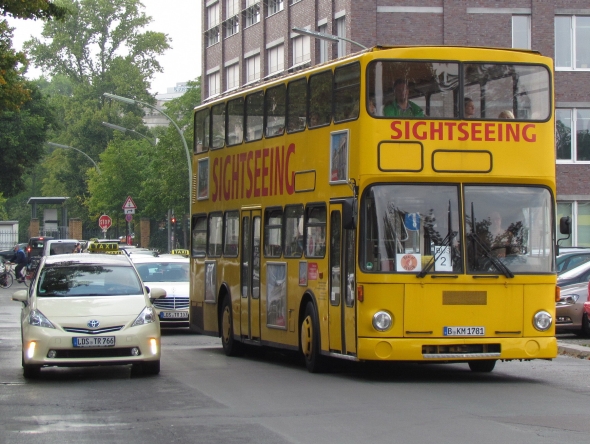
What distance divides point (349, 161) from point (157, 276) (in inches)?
490

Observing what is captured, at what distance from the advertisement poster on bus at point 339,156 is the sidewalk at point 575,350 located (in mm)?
6147

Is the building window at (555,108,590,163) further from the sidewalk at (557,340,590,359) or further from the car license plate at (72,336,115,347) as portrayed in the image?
the car license plate at (72,336,115,347)

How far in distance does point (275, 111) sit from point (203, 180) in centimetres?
392

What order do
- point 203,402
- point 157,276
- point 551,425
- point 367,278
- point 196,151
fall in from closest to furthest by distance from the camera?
point 551,425 < point 203,402 < point 367,278 < point 196,151 < point 157,276

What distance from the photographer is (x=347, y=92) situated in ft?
49.0

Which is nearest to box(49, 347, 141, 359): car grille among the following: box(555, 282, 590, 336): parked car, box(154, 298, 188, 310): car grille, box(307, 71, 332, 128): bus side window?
box(307, 71, 332, 128): bus side window

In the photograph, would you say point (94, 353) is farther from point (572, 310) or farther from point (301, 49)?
point (301, 49)

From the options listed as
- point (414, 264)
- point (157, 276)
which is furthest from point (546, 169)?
point (157, 276)

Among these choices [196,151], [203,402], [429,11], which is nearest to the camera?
[203,402]

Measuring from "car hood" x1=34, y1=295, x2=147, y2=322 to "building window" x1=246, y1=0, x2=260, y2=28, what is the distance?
45.4 meters

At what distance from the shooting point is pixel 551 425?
1059 centimetres

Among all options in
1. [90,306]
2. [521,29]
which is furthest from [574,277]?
[521,29]

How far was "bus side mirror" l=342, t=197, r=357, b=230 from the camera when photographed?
46.0ft

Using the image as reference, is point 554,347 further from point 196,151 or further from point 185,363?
point 196,151
